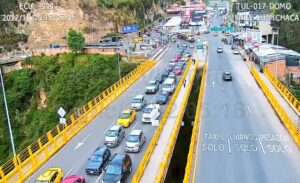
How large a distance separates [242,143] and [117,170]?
12.7 metres

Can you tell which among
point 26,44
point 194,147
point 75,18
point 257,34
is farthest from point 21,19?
point 194,147

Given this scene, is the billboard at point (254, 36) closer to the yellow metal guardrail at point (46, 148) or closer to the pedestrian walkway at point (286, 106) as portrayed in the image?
the pedestrian walkway at point (286, 106)

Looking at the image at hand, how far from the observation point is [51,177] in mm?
25250

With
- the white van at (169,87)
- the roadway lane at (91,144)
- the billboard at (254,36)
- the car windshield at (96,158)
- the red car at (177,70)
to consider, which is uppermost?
the billboard at (254,36)

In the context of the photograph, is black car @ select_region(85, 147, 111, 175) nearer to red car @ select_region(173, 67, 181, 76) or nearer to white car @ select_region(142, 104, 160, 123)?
white car @ select_region(142, 104, 160, 123)

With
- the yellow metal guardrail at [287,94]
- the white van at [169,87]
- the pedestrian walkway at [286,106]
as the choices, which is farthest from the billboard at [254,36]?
the white van at [169,87]

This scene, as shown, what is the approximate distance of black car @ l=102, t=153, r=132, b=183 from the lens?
986 inches

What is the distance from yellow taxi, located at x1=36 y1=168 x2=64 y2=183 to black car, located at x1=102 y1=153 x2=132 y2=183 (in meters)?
3.33

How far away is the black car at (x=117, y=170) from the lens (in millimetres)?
25047

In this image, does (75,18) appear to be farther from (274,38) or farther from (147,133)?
(147,133)

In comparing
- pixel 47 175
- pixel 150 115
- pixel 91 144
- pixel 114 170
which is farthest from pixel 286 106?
pixel 47 175

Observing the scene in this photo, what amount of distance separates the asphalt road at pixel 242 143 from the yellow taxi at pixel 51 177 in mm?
9564

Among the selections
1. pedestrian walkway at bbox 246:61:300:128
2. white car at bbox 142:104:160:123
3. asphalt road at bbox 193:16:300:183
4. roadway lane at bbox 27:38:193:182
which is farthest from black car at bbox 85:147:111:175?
pedestrian walkway at bbox 246:61:300:128

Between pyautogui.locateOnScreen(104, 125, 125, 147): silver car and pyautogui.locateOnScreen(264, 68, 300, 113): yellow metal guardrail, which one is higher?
pyautogui.locateOnScreen(264, 68, 300, 113): yellow metal guardrail
